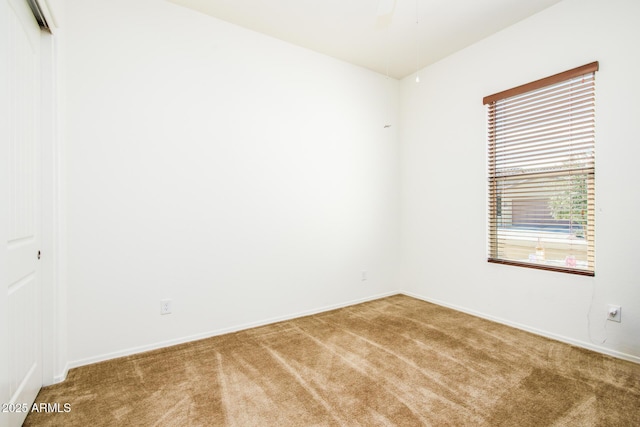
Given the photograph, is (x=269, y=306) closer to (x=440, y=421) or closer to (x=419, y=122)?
(x=440, y=421)

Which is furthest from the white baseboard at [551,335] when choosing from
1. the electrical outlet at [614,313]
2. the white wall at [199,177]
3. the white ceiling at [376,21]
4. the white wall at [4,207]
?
the white wall at [4,207]

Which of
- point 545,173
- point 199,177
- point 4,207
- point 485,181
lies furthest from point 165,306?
point 545,173

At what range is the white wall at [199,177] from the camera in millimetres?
2314

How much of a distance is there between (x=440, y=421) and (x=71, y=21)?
3553 mm

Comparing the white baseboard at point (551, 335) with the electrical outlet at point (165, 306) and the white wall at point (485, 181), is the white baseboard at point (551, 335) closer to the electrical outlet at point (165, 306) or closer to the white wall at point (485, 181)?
the white wall at point (485, 181)

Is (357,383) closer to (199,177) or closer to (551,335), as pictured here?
(551,335)

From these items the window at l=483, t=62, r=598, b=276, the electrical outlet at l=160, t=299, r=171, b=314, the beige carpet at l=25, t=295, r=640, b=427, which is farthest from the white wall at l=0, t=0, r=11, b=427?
the window at l=483, t=62, r=598, b=276

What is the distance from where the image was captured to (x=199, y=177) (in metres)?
2.74

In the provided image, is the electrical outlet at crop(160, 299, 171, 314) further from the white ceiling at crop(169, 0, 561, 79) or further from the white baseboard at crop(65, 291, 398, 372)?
the white ceiling at crop(169, 0, 561, 79)

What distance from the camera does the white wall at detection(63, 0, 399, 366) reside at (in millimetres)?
2314

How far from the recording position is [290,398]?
1.86 m

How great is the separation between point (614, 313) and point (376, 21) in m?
3.17

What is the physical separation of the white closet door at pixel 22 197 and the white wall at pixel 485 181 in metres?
3.68

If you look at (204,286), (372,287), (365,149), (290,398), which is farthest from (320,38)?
(290,398)
